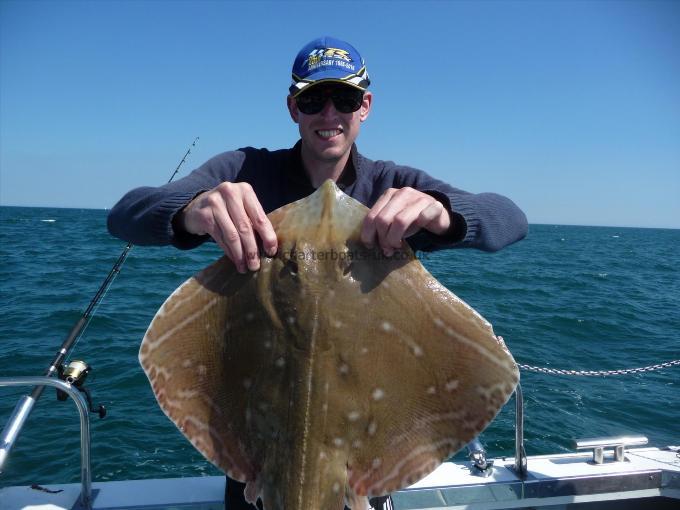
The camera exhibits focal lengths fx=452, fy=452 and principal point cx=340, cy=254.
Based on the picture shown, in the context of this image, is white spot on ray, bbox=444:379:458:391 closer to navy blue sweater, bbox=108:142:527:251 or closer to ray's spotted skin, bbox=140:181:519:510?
ray's spotted skin, bbox=140:181:519:510

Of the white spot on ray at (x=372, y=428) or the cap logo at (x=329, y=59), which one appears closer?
the white spot on ray at (x=372, y=428)

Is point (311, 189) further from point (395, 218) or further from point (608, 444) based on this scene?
point (608, 444)

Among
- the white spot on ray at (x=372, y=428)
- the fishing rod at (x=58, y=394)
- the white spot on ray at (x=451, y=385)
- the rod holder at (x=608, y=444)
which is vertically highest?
the white spot on ray at (x=451, y=385)

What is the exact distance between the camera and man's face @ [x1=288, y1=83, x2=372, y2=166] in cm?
259

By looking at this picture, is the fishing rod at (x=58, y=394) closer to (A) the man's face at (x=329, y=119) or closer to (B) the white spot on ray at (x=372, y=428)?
(A) the man's face at (x=329, y=119)

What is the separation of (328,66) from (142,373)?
9705 millimetres

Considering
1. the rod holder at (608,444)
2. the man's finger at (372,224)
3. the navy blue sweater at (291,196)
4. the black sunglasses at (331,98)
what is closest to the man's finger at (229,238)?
the navy blue sweater at (291,196)

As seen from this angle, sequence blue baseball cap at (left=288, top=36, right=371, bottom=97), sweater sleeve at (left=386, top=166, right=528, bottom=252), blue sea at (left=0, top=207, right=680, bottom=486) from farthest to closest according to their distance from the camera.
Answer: blue sea at (left=0, top=207, right=680, bottom=486) → blue baseball cap at (left=288, top=36, right=371, bottom=97) → sweater sleeve at (left=386, top=166, right=528, bottom=252)

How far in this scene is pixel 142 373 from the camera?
10289 mm

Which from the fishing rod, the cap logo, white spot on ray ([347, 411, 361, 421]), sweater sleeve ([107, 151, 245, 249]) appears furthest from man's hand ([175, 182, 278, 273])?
the fishing rod

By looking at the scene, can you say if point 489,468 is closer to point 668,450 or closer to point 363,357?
point 668,450

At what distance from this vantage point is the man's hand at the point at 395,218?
188 cm

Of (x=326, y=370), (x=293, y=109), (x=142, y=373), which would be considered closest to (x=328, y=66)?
(x=293, y=109)

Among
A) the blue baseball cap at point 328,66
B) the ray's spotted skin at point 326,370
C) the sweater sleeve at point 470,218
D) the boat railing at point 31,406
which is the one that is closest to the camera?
the ray's spotted skin at point 326,370
